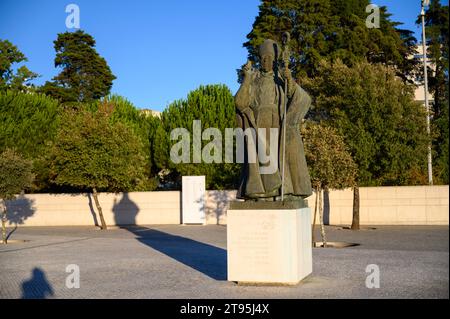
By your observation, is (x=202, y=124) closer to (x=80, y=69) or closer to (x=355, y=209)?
(x=355, y=209)

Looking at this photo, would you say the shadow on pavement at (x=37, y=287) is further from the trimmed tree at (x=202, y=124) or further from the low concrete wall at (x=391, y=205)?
the trimmed tree at (x=202, y=124)

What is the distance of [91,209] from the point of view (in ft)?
128

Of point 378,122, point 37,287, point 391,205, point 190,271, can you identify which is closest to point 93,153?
point 378,122

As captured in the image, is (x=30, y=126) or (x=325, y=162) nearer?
(x=325, y=162)

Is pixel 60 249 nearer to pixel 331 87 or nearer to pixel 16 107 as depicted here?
pixel 331 87

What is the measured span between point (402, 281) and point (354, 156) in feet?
62.2

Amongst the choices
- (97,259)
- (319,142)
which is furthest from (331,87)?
(97,259)

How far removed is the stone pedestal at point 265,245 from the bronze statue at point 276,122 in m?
0.53

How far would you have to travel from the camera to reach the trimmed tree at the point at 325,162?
72.3 ft

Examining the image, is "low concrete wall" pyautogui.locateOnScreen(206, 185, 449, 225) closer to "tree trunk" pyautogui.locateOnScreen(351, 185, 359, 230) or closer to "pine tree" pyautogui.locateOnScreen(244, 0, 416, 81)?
"tree trunk" pyautogui.locateOnScreen(351, 185, 359, 230)

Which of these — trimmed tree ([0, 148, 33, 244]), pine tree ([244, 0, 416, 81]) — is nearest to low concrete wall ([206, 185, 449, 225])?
pine tree ([244, 0, 416, 81])

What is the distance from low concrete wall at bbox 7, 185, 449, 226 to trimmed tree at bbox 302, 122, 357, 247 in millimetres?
10206

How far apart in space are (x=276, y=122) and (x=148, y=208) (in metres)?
27.0

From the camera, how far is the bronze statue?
11.8 meters
